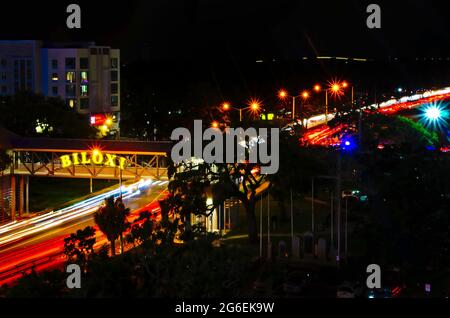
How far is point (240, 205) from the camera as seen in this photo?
25734mm

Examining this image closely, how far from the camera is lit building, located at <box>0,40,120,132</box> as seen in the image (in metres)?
51.3

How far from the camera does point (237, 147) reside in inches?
816

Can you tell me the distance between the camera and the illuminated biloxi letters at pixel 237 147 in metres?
20.5

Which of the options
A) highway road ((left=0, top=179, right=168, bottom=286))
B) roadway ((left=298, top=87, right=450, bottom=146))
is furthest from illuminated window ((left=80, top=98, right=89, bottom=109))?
highway road ((left=0, top=179, right=168, bottom=286))

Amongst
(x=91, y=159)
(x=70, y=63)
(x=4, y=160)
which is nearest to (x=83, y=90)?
(x=70, y=63)

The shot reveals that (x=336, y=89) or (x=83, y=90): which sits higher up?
(x=83, y=90)

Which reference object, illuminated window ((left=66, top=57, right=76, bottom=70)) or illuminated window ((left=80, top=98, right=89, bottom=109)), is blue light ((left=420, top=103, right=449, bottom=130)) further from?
illuminated window ((left=66, top=57, right=76, bottom=70))

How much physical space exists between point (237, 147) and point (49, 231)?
595 centimetres

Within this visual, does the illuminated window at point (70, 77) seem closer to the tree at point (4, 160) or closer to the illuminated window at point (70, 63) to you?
the illuminated window at point (70, 63)

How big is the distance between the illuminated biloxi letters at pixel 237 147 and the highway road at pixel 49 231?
3.21 meters

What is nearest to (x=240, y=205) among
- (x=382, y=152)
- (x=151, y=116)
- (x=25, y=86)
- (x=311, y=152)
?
(x=311, y=152)

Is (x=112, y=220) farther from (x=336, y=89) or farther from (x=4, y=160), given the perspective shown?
(x=336, y=89)

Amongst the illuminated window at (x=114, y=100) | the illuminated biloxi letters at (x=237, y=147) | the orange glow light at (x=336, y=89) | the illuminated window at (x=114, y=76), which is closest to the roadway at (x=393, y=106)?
the orange glow light at (x=336, y=89)
